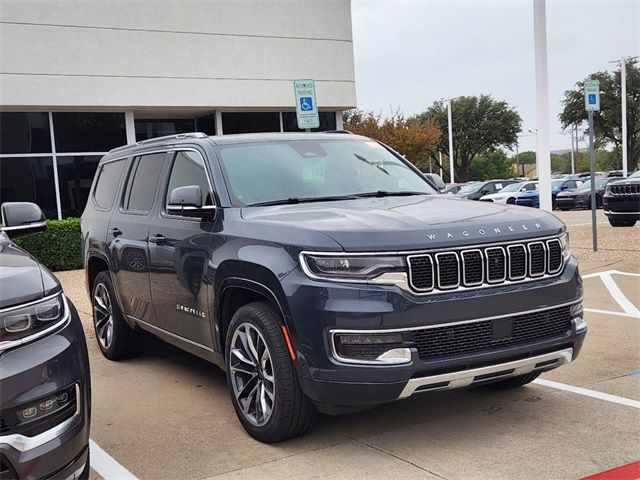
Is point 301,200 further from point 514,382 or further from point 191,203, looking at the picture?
point 514,382

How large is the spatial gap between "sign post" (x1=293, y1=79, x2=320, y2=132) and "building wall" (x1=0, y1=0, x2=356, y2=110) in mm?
10536

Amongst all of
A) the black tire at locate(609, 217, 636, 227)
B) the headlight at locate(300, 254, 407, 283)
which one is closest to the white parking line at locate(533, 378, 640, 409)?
the headlight at locate(300, 254, 407, 283)

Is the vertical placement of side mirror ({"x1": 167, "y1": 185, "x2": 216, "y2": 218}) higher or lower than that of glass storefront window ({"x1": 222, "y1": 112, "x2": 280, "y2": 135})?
lower

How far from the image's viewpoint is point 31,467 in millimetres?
2826

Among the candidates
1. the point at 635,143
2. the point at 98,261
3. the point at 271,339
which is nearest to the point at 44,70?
the point at 98,261

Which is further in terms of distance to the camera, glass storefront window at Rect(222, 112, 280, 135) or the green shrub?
glass storefront window at Rect(222, 112, 280, 135)

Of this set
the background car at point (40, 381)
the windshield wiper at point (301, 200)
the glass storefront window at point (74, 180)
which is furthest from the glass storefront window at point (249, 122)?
the background car at point (40, 381)

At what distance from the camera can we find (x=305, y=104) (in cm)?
959

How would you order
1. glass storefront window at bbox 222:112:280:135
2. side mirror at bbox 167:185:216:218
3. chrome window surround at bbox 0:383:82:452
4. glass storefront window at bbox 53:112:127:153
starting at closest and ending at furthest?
chrome window surround at bbox 0:383:82:452 → side mirror at bbox 167:185:216:218 → glass storefront window at bbox 53:112:127:153 → glass storefront window at bbox 222:112:280:135

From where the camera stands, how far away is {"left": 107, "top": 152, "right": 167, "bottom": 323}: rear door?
18.9 feet

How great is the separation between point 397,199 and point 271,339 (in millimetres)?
1467

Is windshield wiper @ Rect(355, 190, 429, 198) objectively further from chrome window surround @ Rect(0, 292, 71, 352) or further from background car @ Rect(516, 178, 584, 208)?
background car @ Rect(516, 178, 584, 208)

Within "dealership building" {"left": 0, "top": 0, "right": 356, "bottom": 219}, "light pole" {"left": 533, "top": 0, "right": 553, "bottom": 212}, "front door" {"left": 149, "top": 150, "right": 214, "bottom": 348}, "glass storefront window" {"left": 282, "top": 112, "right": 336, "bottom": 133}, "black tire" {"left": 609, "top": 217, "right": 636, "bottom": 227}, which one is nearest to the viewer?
"front door" {"left": 149, "top": 150, "right": 214, "bottom": 348}

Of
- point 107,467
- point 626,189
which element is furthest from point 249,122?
point 107,467
